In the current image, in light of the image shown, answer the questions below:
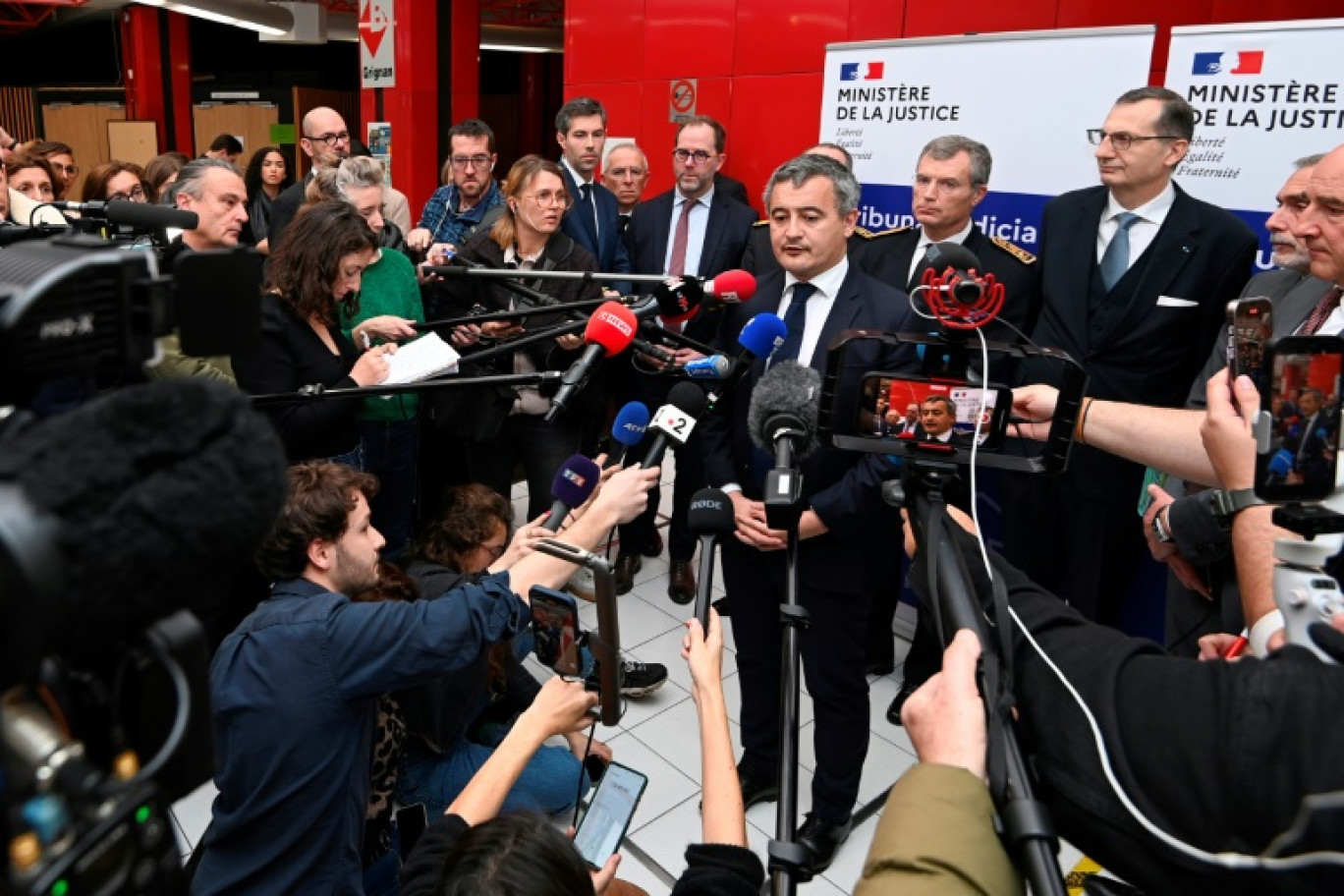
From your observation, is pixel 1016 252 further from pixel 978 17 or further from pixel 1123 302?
pixel 978 17

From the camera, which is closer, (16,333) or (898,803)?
(16,333)

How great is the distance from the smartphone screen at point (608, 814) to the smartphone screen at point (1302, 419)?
100cm

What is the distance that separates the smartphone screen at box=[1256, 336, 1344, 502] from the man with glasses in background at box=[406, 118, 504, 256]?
3635 millimetres

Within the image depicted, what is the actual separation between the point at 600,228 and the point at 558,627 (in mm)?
2877

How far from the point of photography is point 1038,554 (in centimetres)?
316

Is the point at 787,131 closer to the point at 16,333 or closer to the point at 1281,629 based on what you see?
the point at 1281,629

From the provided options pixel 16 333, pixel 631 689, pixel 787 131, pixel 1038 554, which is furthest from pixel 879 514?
pixel 787 131

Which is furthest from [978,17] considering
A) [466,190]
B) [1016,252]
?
[466,190]

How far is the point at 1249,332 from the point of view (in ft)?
5.32

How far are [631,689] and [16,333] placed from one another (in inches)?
110

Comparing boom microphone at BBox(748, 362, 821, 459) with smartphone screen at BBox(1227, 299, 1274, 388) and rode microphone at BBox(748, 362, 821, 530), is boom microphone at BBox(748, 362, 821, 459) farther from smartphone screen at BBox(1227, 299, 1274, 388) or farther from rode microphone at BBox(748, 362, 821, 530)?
smartphone screen at BBox(1227, 299, 1274, 388)

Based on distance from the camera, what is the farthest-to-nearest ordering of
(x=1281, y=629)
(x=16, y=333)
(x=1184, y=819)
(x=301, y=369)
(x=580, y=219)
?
(x=580, y=219)
(x=301, y=369)
(x=1281, y=629)
(x=1184, y=819)
(x=16, y=333)

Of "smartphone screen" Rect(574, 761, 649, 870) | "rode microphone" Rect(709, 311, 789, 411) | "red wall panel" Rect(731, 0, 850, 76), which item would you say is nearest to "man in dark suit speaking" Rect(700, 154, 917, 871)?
"rode microphone" Rect(709, 311, 789, 411)

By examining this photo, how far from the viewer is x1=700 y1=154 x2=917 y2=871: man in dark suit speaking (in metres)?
2.43
